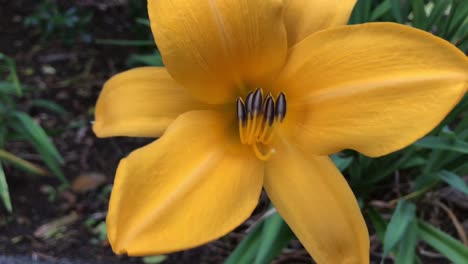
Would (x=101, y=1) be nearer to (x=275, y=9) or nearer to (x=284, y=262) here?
(x=284, y=262)

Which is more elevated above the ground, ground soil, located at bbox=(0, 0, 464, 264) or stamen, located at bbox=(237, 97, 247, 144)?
stamen, located at bbox=(237, 97, 247, 144)

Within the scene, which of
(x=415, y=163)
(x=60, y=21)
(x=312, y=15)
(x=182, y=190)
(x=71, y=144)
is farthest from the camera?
(x=60, y=21)

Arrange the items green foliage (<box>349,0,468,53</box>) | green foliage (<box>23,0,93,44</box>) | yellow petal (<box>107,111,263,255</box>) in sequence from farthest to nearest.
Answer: green foliage (<box>23,0,93,44</box>)
green foliage (<box>349,0,468,53</box>)
yellow petal (<box>107,111,263,255</box>)

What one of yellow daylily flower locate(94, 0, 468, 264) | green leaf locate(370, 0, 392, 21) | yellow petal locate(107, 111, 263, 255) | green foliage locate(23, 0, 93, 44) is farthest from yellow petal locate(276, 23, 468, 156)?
green foliage locate(23, 0, 93, 44)

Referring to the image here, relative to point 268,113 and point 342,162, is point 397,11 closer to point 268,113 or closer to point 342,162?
point 342,162

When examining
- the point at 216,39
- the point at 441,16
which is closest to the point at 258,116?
the point at 216,39

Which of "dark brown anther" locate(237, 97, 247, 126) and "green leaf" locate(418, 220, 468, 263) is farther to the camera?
"green leaf" locate(418, 220, 468, 263)

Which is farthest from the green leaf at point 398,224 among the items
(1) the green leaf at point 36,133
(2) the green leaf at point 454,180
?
(1) the green leaf at point 36,133

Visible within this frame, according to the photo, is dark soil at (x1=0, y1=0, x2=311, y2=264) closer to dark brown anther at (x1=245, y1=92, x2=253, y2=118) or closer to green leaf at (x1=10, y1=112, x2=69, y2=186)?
green leaf at (x1=10, y1=112, x2=69, y2=186)
